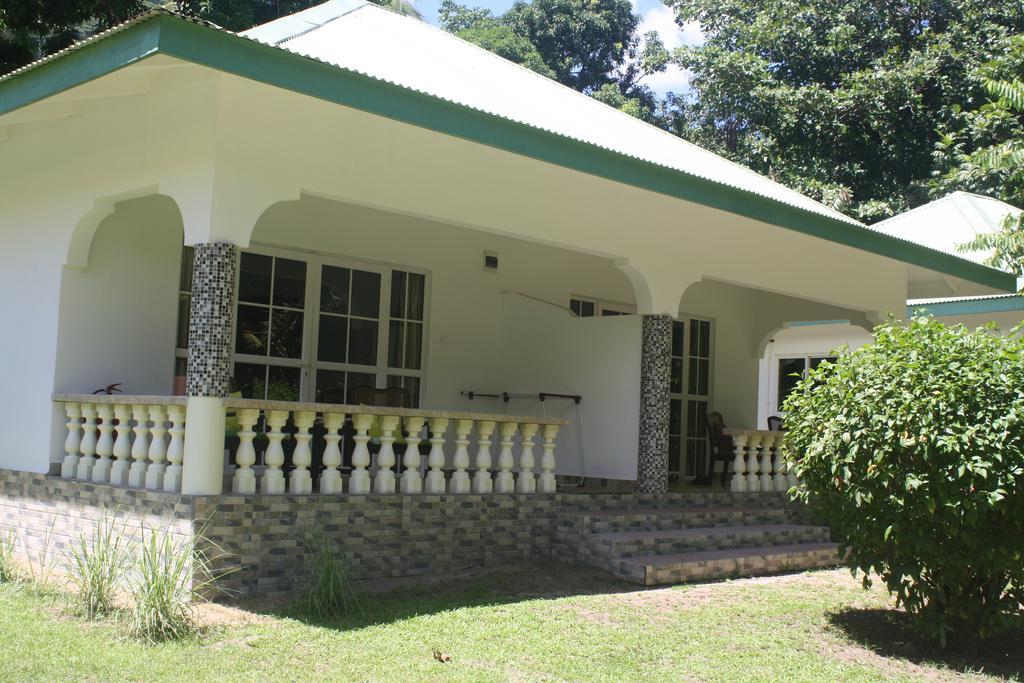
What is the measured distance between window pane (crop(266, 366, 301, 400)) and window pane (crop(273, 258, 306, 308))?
66 centimetres

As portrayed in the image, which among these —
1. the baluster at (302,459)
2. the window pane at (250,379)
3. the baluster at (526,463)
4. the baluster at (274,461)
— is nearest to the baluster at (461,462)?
the baluster at (526,463)

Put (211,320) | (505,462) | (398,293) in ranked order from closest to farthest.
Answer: (211,320)
(505,462)
(398,293)

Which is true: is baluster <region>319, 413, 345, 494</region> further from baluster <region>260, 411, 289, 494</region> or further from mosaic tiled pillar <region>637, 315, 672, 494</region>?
mosaic tiled pillar <region>637, 315, 672, 494</region>

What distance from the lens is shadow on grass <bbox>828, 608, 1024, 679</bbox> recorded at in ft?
21.7

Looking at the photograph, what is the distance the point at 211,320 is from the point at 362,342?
3.74 meters

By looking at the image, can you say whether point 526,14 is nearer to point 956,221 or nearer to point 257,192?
point 956,221

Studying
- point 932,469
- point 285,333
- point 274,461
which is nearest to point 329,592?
point 274,461

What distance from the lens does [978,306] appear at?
53.9 ft

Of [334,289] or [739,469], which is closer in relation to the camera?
[334,289]

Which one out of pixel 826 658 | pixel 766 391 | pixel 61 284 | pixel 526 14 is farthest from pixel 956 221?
pixel 526 14

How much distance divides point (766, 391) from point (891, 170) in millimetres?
10624

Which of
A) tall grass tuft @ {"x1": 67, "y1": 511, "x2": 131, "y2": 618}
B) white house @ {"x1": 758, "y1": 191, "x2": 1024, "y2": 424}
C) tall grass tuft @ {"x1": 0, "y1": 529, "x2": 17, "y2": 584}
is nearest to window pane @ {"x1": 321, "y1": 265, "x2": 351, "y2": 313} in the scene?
tall grass tuft @ {"x1": 0, "y1": 529, "x2": 17, "y2": 584}

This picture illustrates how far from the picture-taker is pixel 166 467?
7574mm

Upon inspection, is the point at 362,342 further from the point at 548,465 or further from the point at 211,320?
the point at 211,320
